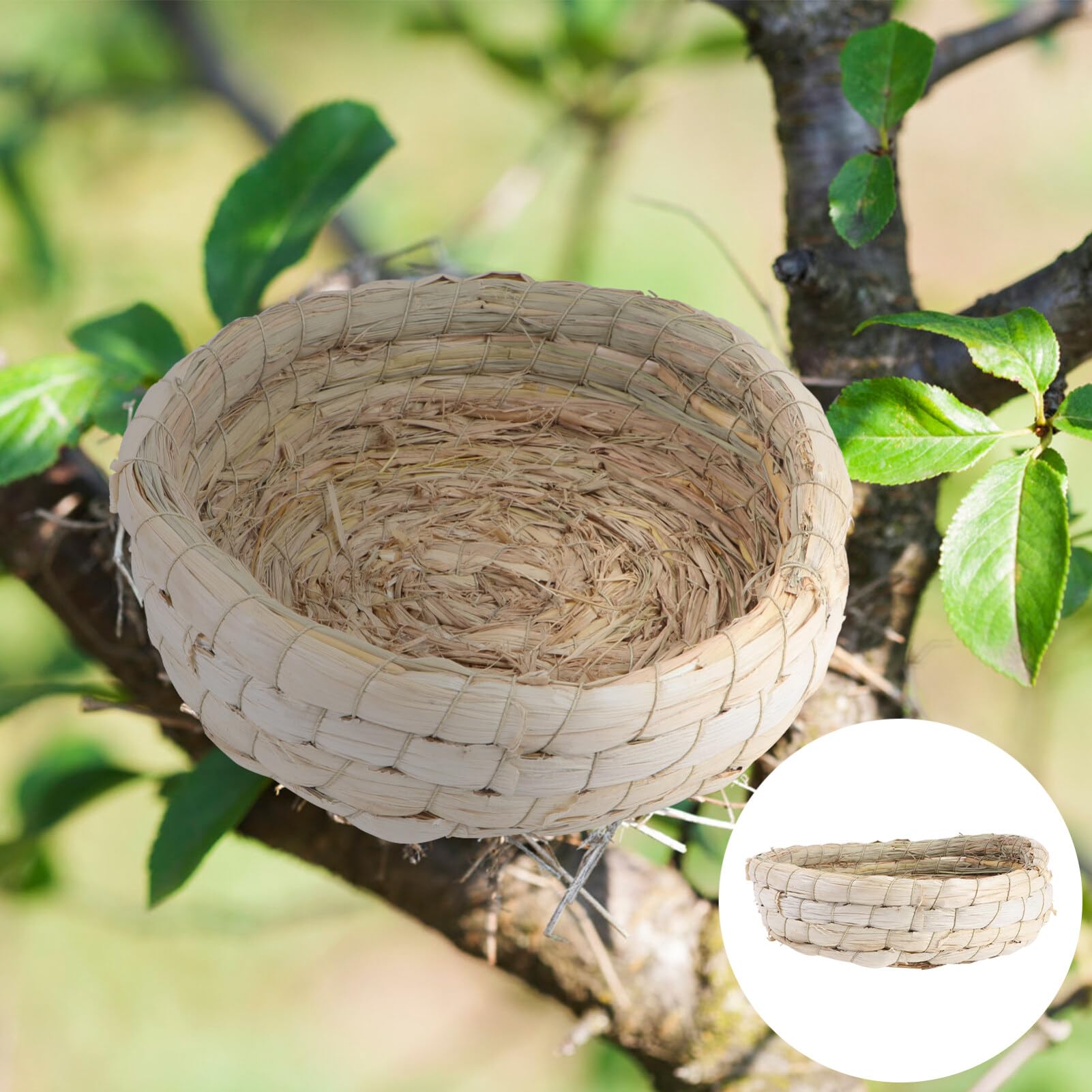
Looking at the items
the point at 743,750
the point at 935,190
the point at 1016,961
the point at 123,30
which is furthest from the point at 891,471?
the point at 935,190

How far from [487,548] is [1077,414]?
15.4 inches

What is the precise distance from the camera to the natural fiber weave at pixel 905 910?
0.54m

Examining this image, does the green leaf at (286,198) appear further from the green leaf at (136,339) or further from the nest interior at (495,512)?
the nest interior at (495,512)

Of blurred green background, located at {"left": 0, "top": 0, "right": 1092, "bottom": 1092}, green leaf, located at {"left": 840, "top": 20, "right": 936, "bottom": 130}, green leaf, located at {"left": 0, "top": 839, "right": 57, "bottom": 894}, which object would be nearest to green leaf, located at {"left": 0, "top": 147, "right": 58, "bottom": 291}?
blurred green background, located at {"left": 0, "top": 0, "right": 1092, "bottom": 1092}

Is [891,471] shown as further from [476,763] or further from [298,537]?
[298,537]

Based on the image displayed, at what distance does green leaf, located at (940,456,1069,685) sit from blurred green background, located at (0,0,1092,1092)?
0.27m

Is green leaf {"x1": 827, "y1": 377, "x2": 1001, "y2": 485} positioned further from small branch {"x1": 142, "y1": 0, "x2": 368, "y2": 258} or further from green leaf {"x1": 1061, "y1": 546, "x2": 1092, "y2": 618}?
small branch {"x1": 142, "y1": 0, "x2": 368, "y2": 258}

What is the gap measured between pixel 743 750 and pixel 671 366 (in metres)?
0.29

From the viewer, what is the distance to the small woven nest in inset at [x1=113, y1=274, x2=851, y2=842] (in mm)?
447

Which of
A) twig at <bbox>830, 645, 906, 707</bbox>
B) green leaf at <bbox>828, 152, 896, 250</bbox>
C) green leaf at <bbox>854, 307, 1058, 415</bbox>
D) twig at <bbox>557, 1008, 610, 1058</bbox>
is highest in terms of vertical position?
green leaf at <bbox>828, 152, 896, 250</bbox>

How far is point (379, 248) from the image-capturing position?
1.37m

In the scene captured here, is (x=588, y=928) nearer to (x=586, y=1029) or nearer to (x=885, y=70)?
(x=586, y=1029)

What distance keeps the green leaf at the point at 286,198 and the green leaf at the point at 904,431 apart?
1.46ft

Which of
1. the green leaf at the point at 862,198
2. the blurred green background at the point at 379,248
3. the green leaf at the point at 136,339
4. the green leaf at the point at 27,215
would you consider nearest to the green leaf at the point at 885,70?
the green leaf at the point at 862,198
